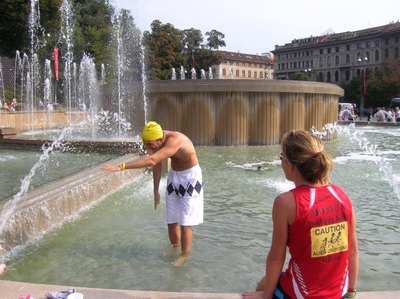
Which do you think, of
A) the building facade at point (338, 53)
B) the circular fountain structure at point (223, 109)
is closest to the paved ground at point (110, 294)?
the circular fountain structure at point (223, 109)

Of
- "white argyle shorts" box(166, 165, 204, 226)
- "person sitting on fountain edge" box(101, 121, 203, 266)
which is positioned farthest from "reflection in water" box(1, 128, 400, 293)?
"white argyle shorts" box(166, 165, 204, 226)

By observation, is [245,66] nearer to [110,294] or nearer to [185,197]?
[185,197]

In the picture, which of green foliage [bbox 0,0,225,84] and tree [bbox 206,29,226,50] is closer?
green foliage [bbox 0,0,225,84]

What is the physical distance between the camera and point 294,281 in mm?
2184

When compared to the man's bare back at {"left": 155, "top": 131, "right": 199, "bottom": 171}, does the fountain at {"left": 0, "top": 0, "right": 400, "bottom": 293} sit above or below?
below

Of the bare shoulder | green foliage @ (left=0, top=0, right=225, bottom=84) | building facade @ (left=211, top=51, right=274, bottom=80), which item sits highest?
building facade @ (left=211, top=51, right=274, bottom=80)

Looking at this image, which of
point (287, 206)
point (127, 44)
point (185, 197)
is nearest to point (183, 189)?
point (185, 197)

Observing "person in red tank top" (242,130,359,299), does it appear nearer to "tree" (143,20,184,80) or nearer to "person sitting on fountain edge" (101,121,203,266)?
"person sitting on fountain edge" (101,121,203,266)

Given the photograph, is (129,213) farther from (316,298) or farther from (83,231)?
(316,298)

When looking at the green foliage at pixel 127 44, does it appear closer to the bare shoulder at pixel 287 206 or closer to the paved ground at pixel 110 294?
the paved ground at pixel 110 294

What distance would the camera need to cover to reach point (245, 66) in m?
106

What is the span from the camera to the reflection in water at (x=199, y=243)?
376cm

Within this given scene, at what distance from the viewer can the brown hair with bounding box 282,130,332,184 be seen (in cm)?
214

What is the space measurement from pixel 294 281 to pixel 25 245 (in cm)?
340
